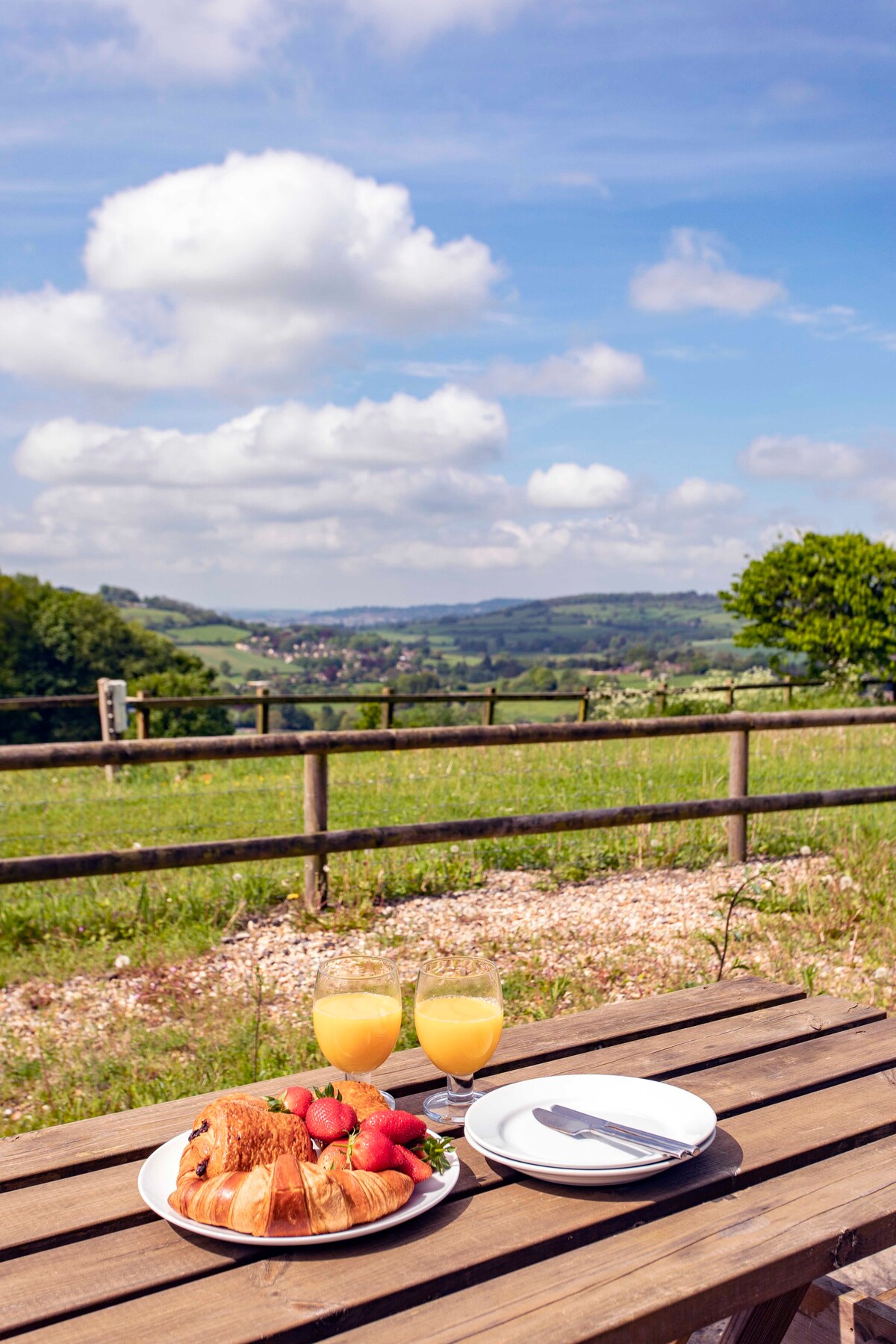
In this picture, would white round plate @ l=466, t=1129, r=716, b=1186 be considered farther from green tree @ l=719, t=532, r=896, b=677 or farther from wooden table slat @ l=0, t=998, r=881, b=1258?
green tree @ l=719, t=532, r=896, b=677

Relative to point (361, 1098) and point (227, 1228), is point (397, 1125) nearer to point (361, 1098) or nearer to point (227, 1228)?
point (361, 1098)

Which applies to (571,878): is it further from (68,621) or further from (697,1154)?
(68,621)

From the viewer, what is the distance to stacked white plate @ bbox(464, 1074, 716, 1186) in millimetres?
1339

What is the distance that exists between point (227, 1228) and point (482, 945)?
356 cm

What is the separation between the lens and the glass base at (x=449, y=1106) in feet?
5.09

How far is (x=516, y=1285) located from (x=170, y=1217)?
40 centimetres

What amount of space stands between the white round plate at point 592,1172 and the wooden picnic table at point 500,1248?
0.06ft

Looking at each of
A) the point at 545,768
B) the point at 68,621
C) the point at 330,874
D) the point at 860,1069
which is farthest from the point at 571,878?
the point at 68,621

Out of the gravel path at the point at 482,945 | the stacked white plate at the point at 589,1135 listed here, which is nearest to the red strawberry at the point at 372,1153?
the stacked white plate at the point at 589,1135

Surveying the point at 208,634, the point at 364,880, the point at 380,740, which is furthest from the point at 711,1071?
the point at 208,634

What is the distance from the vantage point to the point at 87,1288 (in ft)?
3.77

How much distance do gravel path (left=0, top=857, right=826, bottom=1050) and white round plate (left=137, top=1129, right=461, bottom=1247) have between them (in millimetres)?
2457

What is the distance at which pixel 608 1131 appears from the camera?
1.40 m

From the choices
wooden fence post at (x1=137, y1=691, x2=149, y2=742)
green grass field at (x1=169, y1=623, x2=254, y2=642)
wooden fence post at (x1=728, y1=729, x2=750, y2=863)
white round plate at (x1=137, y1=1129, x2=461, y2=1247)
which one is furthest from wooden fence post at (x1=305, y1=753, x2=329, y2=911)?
green grass field at (x1=169, y1=623, x2=254, y2=642)
